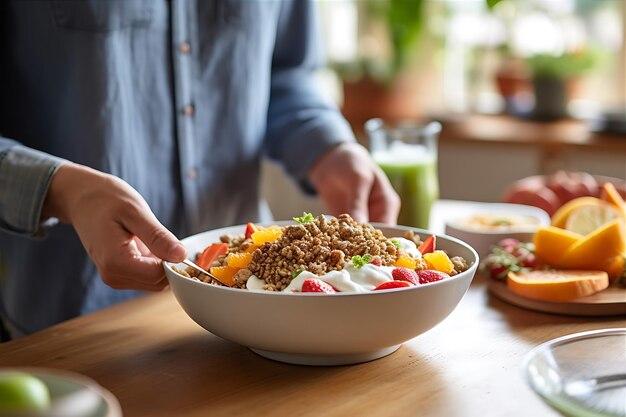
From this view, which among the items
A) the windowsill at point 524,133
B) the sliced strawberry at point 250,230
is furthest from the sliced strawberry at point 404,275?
the windowsill at point 524,133

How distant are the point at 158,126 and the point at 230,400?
0.74 meters

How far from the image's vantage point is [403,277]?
40.7 inches

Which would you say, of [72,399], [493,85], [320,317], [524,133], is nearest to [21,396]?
[72,399]

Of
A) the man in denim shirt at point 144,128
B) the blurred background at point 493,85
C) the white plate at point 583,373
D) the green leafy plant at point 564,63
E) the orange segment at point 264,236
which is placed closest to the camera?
the white plate at point 583,373

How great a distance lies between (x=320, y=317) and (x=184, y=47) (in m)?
0.78

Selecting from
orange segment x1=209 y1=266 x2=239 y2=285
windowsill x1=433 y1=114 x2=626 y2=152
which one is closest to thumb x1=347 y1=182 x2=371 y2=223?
orange segment x1=209 y1=266 x2=239 y2=285

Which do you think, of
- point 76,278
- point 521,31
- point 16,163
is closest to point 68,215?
point 16,163

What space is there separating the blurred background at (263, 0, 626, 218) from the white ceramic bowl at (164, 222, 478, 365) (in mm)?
2127

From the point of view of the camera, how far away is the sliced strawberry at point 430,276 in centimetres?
106

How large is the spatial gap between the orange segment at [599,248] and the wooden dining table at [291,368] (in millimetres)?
106

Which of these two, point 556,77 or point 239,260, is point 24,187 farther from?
point 556,77

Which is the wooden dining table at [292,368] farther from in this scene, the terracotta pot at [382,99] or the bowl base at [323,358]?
the terracotta pot at [382,99]

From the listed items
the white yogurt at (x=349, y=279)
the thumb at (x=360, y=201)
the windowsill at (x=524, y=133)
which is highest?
the white yogurt at (x=349, y=279)

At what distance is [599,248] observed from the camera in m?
1.30
